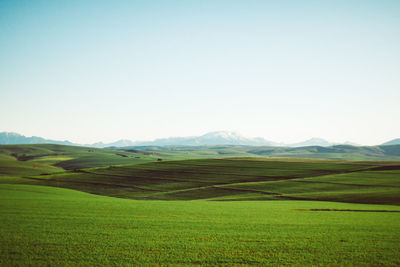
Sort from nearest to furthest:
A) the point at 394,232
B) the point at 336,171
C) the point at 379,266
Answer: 1. the point at 379,266
2. the point at 394,232
3. the point at 336,171

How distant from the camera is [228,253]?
1193cm

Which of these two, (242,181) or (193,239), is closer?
(193,239)

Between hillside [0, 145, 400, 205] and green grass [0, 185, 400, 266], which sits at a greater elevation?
green grass [0, 185, 400, 266]

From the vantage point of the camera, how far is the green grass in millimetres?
11273

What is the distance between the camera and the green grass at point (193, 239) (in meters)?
11.3

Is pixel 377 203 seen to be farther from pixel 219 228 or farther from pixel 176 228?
pixel 176 228

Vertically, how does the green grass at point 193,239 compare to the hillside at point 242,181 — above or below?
above

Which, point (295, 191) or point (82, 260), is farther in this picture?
point (295, 191)

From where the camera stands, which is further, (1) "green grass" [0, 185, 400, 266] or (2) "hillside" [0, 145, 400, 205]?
(2) "hillside" [0, 145, 400, 205]

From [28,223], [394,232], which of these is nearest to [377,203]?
[394,232]

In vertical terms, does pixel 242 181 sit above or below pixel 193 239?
below

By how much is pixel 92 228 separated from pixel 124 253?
513cm

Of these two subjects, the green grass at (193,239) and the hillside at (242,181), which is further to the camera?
the hillside at (242,181)

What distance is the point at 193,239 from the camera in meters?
13.9
